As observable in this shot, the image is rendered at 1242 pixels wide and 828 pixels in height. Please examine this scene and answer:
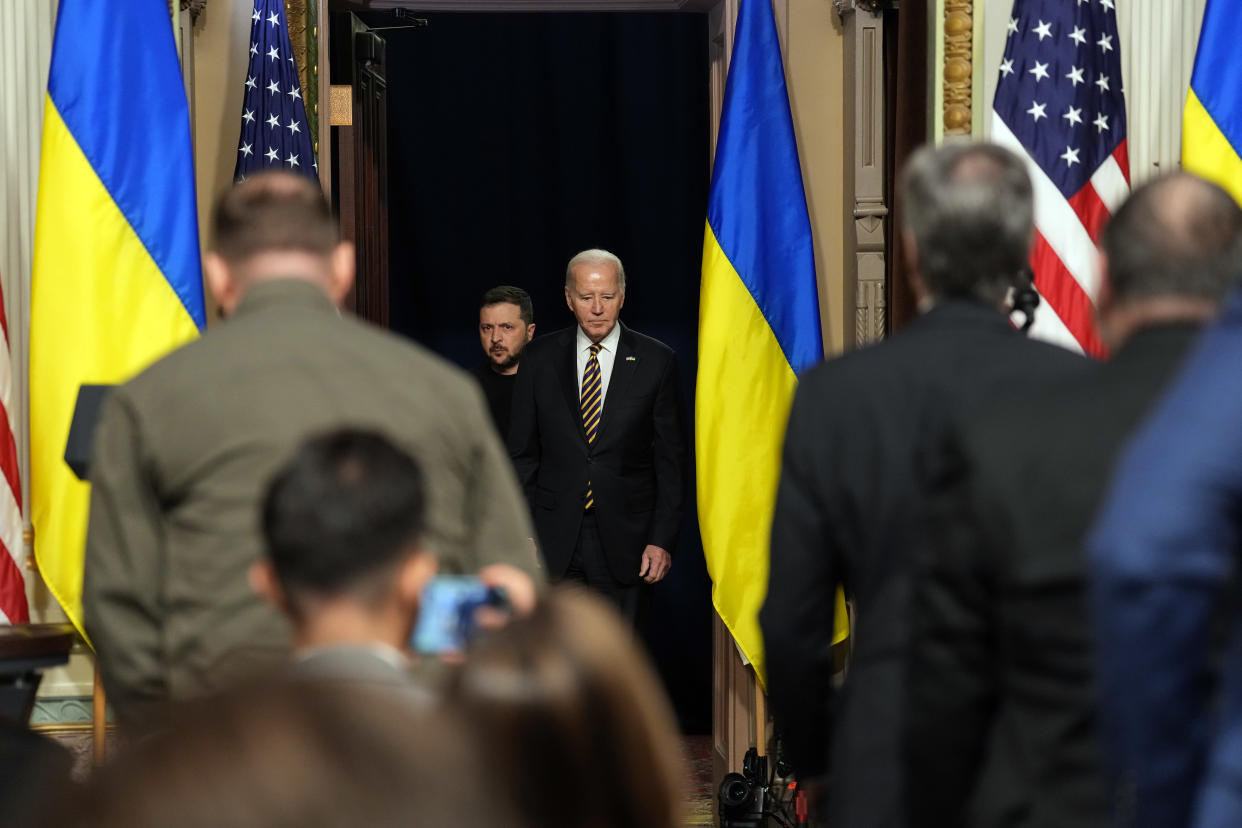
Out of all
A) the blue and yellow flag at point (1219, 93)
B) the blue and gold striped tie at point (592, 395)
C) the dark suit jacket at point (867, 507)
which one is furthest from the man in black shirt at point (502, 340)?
the dark suit jacket at point (867, 507)

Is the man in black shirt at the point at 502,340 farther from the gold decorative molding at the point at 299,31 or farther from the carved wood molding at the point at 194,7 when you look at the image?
the carved wood molding at the point at 194,7

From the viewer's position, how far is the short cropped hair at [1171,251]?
1.94 meters

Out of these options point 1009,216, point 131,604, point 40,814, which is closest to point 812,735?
point 1009,216

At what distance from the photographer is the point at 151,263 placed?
466cm

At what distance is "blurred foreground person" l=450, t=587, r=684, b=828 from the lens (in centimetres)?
92

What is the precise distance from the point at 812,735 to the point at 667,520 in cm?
317

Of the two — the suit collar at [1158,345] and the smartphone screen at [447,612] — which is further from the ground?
the suit collar at [1158,345]

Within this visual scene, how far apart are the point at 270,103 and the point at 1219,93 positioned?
9.50ft

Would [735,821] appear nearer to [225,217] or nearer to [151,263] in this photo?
[151,263]

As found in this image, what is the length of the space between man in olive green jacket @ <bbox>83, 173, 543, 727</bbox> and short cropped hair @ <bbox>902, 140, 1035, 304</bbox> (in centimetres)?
68

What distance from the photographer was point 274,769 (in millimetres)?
699

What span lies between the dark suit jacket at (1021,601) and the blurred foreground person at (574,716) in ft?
3.06

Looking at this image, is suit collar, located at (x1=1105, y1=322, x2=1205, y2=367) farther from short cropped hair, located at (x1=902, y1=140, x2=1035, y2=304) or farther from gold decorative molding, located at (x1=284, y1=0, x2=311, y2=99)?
gold decorative molding, located at (x1=284, y1=0, x2=311, y2=99)

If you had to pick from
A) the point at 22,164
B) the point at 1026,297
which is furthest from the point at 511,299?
the point at 1026,297
